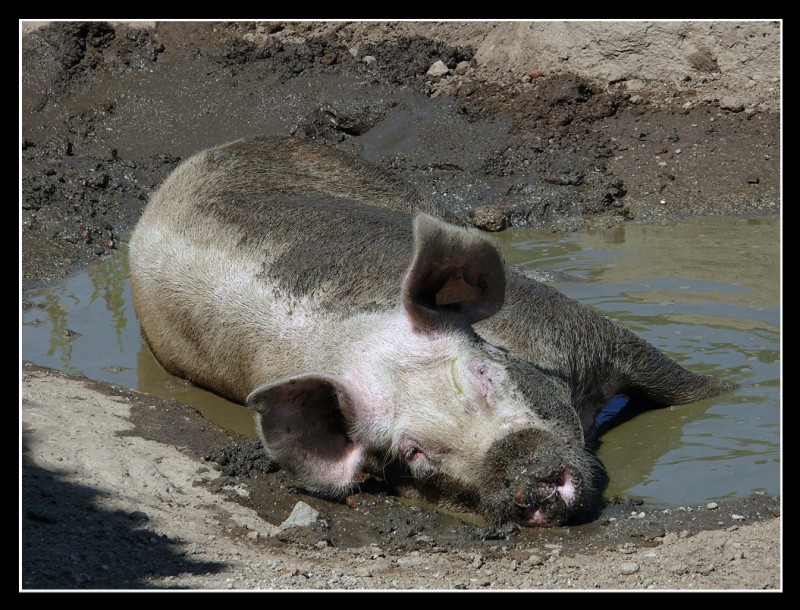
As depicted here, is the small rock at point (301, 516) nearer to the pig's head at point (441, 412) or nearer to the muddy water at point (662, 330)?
the pig's head at point (441, 412)

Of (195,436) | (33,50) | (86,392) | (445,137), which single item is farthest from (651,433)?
(33,50)

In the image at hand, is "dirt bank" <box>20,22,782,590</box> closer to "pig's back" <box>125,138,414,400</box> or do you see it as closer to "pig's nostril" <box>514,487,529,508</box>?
"pig's nostril" <box>514,487,529,508</box>

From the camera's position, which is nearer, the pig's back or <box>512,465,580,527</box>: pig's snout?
<box>512,465,580,527</box>: pig's snout

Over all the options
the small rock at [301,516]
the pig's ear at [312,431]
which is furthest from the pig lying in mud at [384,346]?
the small rock at [301,516]

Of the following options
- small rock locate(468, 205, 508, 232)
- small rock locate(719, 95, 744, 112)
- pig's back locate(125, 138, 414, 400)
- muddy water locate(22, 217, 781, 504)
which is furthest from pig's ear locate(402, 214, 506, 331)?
small rock locate(719, 95, 744, 112)

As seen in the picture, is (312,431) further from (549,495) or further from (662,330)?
(662,330)

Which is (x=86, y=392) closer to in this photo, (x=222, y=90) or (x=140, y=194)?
(x=140, y=194)
